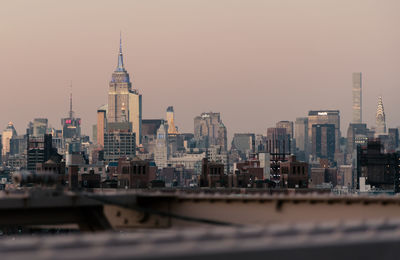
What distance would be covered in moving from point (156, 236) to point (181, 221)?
44.0 m

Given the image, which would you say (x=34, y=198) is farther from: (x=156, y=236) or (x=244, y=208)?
(x=156, y=236)

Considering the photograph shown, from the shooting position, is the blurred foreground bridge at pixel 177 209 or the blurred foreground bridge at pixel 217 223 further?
the blurred foreground bridge at pixel 177 209

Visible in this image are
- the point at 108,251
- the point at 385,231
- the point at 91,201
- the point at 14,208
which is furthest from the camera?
the point at 91,201

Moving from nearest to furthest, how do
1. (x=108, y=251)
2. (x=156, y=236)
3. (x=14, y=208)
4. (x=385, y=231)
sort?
(x=108, y=251), (x=156, y=236), (x=385, y=231), (x=14, y=208)

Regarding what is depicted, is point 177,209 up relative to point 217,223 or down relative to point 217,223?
up

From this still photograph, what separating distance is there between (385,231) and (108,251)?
1626 cm

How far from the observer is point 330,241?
41531 mm

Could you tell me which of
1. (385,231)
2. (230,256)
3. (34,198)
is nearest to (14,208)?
(34,198)

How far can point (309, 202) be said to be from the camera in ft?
262

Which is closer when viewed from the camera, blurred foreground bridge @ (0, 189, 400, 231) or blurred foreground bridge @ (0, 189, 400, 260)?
blurred foreground bridge @ (0, 189, 400, 260)

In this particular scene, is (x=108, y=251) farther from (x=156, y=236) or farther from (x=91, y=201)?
(x=91, y=201)

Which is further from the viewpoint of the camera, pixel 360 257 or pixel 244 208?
pixel 244 208

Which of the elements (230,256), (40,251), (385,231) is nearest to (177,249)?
(230,256)

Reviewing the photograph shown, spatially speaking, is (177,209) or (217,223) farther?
(177,209)
